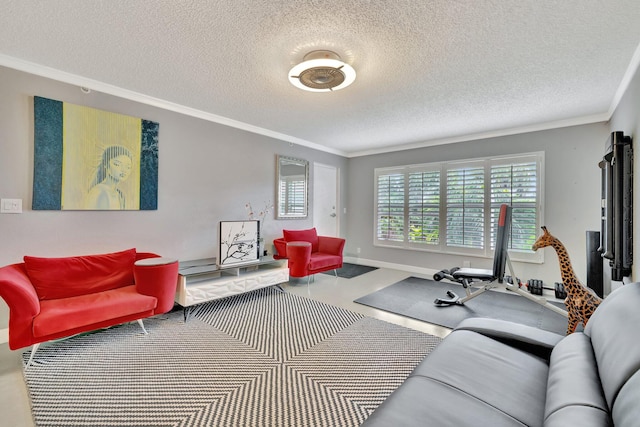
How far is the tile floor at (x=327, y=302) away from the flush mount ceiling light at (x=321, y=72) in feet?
7.83

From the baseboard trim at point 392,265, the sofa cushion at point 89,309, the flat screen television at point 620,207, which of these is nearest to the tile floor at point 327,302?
the baseboard trim at point 392,265

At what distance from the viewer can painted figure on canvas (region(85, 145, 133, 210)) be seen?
113 inches

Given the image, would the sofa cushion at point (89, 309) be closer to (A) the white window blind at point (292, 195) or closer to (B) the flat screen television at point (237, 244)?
(B) the flat screen television at point (237, 244)

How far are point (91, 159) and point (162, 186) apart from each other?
0.72 m

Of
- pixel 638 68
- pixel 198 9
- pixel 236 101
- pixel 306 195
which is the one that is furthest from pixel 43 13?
pixel 638 68

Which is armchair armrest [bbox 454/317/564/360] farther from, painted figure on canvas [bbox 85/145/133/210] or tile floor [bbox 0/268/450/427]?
painted figure on canvas [bbox 85/145/133/210]

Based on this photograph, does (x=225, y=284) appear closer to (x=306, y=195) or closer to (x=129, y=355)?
(x=129, y=355)

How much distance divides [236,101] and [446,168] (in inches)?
140

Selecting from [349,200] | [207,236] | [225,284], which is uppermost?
[349,200]

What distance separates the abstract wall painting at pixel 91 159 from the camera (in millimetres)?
2588

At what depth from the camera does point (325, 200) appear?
575 cm

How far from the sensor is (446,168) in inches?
191

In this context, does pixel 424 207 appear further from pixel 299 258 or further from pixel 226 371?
pixel 226 371

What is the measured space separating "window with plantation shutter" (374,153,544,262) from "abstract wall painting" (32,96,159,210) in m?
4.03
